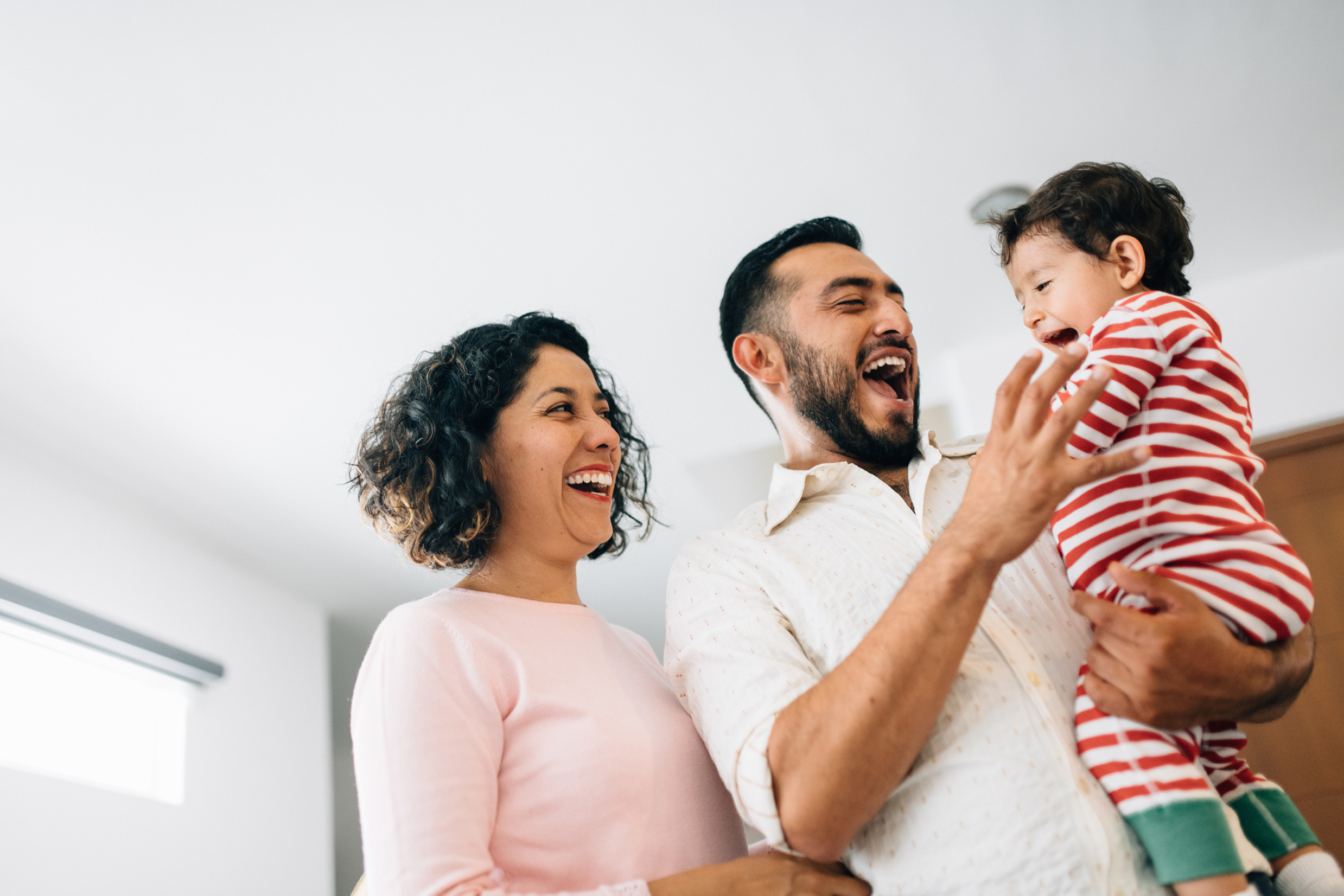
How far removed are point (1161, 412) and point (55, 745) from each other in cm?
357

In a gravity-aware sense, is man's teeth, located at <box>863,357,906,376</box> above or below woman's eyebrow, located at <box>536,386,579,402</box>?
below

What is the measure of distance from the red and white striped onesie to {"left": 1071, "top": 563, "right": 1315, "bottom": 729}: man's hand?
2 cm

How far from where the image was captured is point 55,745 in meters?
3.21

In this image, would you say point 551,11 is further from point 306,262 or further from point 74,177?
point 74,177

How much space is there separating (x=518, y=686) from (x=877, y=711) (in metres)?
0.47

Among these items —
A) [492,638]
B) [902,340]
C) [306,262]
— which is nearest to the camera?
[492,638]

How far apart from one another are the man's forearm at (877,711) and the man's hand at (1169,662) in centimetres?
15

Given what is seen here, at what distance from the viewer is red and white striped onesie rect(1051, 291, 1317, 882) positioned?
0.94 m

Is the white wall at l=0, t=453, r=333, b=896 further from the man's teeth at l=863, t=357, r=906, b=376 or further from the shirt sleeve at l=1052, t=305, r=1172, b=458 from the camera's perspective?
the shirt sleeve at l=1052, t=305, r=1172, b=458

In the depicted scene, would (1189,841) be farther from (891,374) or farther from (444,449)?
(444,449)

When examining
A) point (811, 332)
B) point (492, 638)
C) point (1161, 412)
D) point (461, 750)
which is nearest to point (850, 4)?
point (811, 332)

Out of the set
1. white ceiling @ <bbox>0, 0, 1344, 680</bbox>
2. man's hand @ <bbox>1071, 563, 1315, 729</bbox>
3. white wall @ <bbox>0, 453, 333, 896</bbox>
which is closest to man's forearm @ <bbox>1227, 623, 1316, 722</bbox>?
man's hand @ <bbox>1071, 563, 1315, 729</bbox>

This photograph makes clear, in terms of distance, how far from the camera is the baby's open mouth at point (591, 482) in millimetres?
1420

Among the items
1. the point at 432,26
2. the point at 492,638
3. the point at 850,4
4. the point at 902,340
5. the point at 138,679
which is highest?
the point at 432,26
